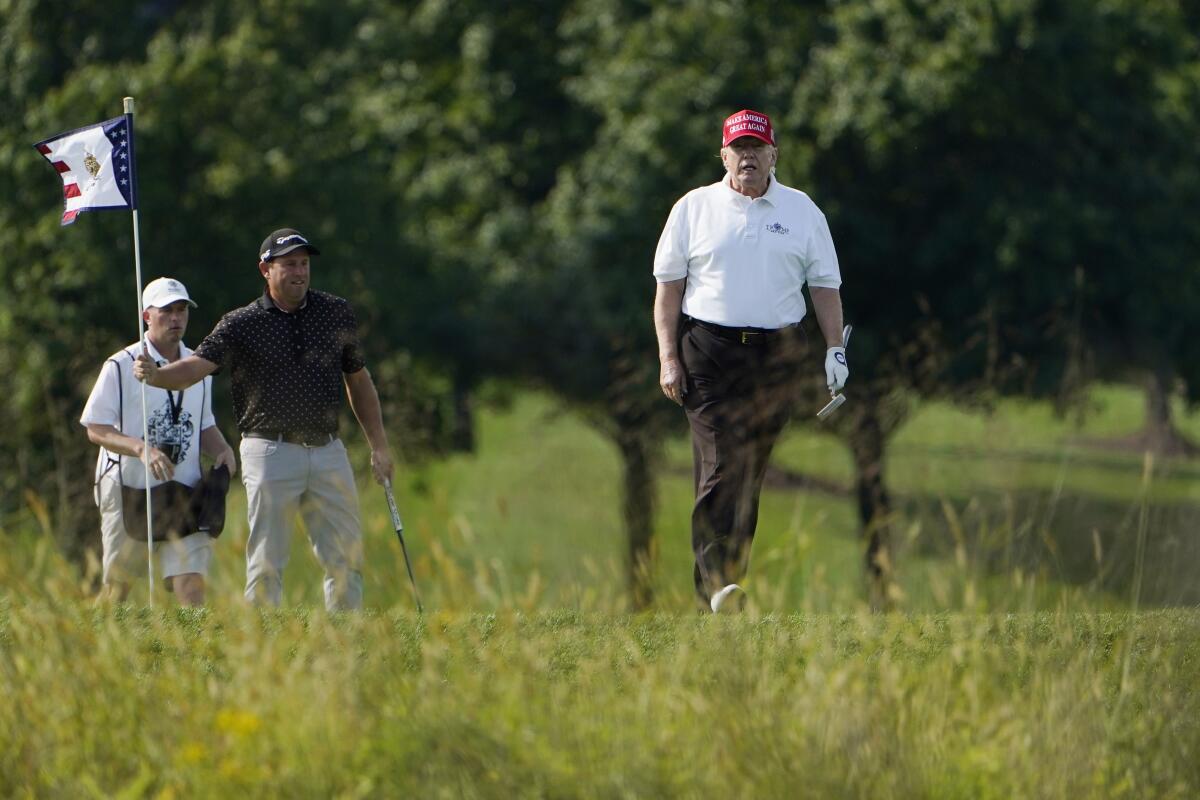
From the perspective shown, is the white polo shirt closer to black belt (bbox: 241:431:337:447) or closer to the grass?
black belt (bbox: 241:431:337:447)

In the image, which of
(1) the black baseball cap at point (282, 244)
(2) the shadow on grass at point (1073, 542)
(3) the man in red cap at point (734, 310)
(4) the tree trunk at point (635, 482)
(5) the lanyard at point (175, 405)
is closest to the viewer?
(2) the shadow on grass at point (1073, 542)

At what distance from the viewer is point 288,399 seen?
7.77m

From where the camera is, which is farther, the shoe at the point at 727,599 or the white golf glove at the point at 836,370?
the white golf glove at the point at 836,370

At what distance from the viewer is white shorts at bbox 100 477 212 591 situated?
26.8ft

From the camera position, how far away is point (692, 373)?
7.57 meters

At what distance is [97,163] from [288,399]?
165cm

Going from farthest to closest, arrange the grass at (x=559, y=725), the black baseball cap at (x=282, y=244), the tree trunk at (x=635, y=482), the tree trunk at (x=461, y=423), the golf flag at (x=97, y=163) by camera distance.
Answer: the tree trunk at (x=461, y=423) < the tree trunk at (x=635, y=482) < the golf flag at (x=97, y=163) < the black baseball cap at (x=282, y=244) < the grass at (x=559, y=725)

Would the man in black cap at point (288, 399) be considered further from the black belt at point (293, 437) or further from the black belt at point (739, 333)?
the black belt at point (739, 333)

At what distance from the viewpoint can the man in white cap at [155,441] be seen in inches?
312

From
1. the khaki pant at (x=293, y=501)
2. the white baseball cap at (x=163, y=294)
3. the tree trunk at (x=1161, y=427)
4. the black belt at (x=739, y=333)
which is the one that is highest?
the white baseball cap at (x=163, y=294)

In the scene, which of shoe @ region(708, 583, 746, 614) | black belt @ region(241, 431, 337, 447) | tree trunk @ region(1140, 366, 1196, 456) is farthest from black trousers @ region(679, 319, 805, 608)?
tree trunk @ region(1140, 366, 1196, 456)

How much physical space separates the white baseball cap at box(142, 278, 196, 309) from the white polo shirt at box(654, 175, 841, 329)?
6.88 feet

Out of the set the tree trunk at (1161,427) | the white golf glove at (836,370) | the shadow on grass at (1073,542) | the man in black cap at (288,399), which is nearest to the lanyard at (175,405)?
the man in black cap at (288,399)

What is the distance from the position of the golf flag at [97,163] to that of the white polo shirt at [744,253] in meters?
2.64
